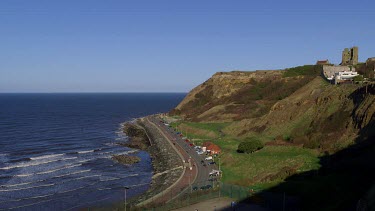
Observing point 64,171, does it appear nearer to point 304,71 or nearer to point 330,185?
point 330,185

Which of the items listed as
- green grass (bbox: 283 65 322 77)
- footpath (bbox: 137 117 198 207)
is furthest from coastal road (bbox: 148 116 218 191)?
green grass (bbox: 283 65 322 77)

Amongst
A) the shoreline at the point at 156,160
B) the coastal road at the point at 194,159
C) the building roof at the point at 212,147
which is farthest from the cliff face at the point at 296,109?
the shoreline at the point at 156,160

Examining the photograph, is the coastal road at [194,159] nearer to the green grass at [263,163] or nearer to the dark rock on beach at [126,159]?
the green grass at [263,163]

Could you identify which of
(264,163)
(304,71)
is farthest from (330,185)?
(304,71)

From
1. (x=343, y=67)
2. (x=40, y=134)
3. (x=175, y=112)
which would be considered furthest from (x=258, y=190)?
(x=175, y=112)

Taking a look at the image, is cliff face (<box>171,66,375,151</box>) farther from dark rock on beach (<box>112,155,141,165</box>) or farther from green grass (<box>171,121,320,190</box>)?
dark rock on beach (<box>112,155,141,165</box>)

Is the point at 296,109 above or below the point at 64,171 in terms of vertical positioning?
above
